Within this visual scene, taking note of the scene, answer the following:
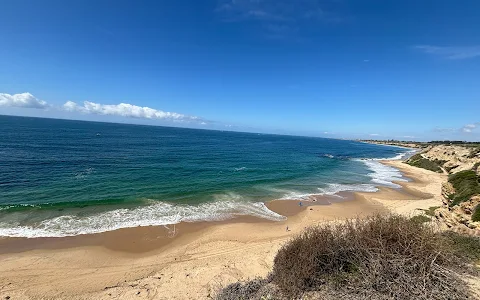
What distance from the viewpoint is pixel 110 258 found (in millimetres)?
14469

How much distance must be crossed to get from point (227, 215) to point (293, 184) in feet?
51.6

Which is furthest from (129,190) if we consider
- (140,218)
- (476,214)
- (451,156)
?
(451,156)

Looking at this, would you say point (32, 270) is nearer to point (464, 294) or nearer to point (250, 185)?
point (464, 294)

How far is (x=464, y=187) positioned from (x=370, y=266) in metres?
15.1

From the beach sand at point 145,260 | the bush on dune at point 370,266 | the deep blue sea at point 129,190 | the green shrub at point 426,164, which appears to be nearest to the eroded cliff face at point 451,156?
the green shrub at point 426,164

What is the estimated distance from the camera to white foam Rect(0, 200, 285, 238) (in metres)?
17.2

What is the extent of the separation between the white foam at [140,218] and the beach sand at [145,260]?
3.04 feet

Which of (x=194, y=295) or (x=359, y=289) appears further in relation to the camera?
(x=194, y=295)

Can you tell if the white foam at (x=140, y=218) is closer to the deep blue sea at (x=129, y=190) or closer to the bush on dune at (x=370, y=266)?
the deep blue sea at (x=129, y=190)

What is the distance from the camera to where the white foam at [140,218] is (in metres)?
17.2

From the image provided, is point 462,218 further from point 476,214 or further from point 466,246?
point 466,246

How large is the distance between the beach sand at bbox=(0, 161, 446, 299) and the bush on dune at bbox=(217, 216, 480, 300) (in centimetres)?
391

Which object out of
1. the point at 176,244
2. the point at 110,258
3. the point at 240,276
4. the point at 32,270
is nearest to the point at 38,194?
the point at 32,270

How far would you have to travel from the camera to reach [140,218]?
1998 cm
